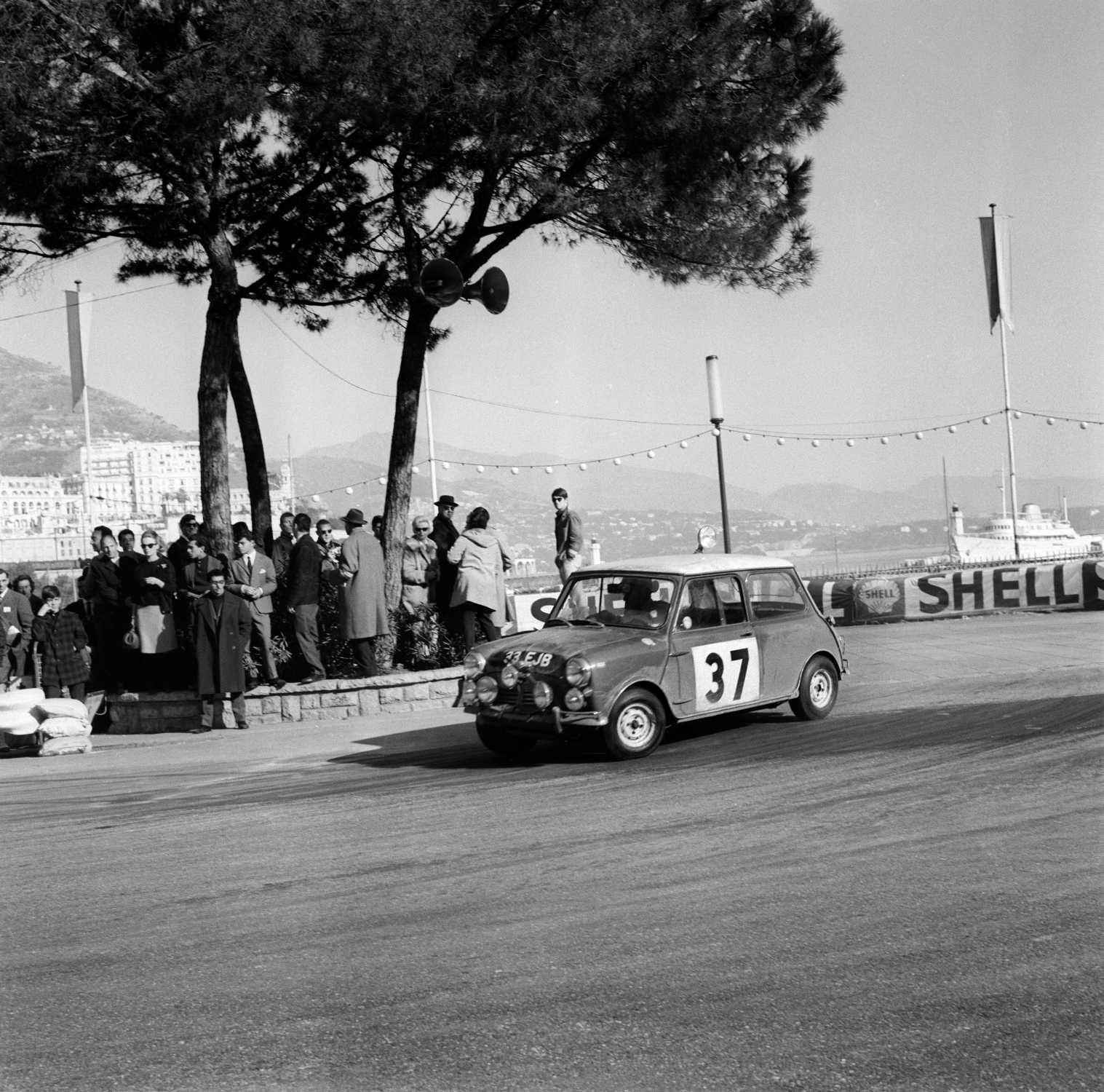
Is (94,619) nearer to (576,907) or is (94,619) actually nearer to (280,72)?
(280,72)

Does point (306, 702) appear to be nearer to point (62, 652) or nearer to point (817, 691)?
point (62, 652)

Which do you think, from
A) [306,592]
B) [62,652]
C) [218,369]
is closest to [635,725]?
[306,592]

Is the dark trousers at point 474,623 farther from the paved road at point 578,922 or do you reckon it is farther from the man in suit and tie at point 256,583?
the paved road at point 578,922

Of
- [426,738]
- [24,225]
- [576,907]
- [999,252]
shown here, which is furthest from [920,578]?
[576,907]

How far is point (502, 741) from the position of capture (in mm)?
9914

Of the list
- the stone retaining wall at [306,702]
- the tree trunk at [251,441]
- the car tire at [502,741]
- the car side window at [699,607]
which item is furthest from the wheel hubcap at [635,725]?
the tree trunk at [251,441]

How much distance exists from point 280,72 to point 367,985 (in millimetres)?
10604

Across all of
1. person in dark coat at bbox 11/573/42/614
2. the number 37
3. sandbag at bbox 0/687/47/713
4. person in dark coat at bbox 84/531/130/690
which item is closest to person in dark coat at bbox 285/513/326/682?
person in dark coat at bbox 84/531/130/690

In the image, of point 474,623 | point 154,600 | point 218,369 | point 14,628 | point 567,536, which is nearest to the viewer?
point 154,600

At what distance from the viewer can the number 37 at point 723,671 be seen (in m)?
9.93

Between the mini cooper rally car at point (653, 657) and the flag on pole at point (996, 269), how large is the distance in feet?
59.0

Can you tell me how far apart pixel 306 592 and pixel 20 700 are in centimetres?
283

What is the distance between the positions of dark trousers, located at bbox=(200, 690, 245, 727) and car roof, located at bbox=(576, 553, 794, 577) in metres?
4.04

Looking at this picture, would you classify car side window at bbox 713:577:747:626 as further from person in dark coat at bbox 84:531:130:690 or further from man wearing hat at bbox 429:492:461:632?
person in dark coat at bbox 84:531:130:690
